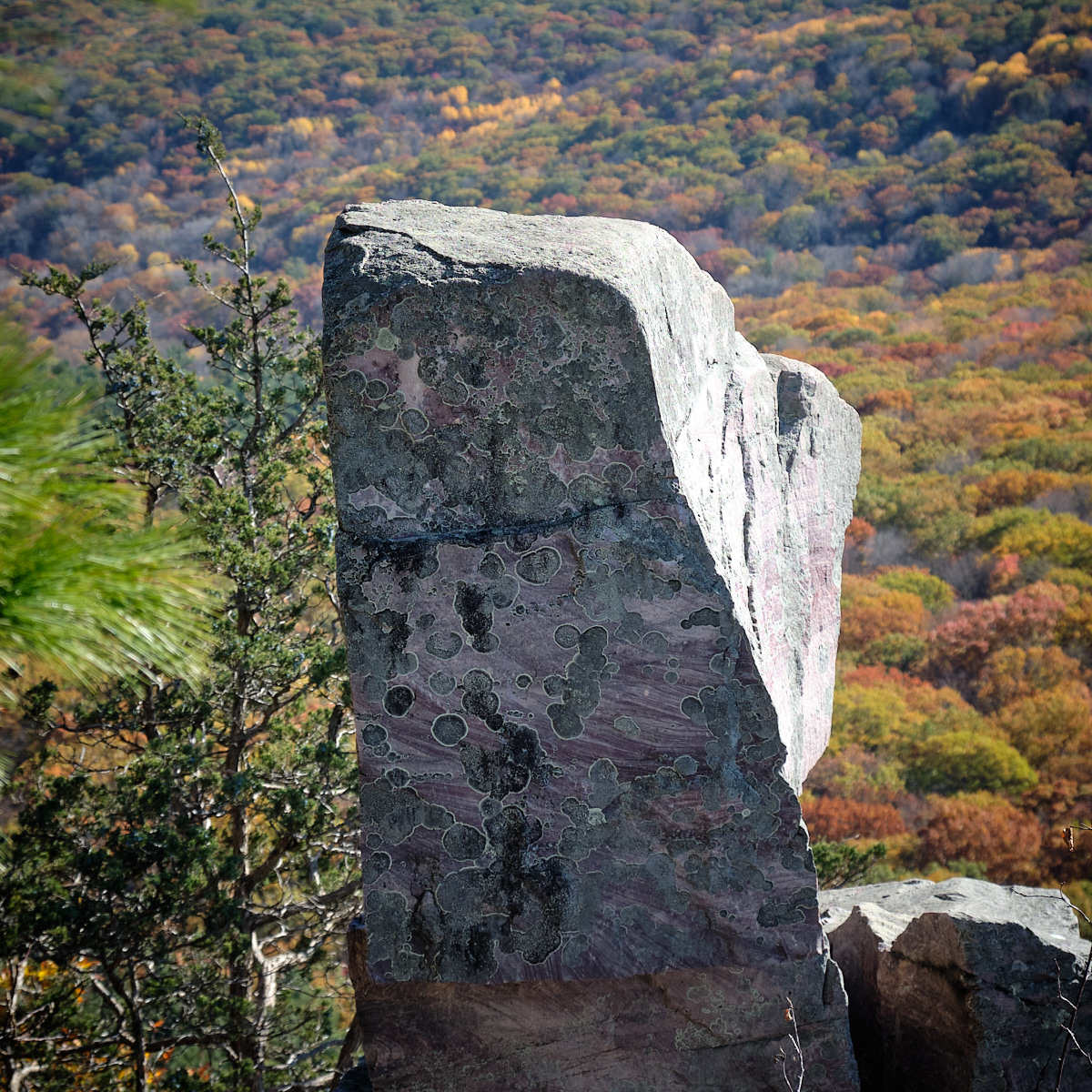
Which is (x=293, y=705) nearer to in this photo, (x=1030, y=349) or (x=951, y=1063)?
(x=951, y=1063)

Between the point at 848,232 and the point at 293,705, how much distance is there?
2022cm

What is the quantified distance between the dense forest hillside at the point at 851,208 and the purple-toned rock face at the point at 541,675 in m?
4.61

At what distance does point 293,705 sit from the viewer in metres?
4.91

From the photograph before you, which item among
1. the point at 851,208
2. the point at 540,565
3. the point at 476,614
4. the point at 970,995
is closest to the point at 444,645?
the point at 476,614

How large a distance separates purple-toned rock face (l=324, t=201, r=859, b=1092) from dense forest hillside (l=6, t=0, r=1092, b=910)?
4.61 metres

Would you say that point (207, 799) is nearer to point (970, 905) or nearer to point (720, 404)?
point (720, 404)

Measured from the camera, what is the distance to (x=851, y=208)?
22047 millimetres

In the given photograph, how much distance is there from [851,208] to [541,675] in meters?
22.0

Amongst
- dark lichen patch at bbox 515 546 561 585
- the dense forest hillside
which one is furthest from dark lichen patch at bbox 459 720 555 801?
the dense forest hillside

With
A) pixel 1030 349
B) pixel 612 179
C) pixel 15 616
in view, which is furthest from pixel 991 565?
pixel 612 179

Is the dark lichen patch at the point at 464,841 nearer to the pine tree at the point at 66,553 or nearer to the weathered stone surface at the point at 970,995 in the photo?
the pine tree at the point at 66,553

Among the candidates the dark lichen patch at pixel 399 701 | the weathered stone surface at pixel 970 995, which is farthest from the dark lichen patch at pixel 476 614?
the weathered stone surface at pixel 970 995

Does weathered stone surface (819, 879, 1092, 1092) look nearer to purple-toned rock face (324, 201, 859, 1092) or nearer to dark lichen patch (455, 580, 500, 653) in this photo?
purple-toned rock face (324, 201, 859, 1092)

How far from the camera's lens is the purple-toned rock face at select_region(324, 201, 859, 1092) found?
2.64 metres
